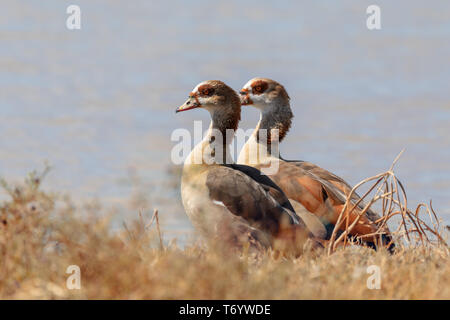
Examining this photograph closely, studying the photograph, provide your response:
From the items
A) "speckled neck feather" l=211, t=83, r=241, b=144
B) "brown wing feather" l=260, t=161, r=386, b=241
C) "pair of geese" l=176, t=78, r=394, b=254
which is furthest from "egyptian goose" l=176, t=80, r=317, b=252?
"brown wing feather" l=260, t=161, r=386, b=241

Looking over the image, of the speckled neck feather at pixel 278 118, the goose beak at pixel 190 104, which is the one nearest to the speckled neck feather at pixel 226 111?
the goose beak at pixel 190 104

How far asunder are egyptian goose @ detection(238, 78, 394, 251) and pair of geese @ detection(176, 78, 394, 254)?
1 centimetres

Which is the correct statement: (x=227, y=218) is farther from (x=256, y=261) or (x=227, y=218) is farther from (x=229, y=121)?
(x=229, y=121)

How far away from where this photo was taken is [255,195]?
24.5ft

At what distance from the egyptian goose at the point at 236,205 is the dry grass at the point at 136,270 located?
1079mm

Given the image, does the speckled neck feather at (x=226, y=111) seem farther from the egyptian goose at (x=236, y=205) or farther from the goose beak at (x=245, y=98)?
the goose beak at (x=245, y=98)

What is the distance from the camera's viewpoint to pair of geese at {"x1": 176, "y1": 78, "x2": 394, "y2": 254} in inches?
288

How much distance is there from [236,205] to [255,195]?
8.6 inches

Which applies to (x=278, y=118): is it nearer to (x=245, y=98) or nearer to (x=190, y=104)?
(x=245, y=98)

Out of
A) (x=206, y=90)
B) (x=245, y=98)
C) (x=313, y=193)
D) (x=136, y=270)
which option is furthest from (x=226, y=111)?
(x=136, y=270)

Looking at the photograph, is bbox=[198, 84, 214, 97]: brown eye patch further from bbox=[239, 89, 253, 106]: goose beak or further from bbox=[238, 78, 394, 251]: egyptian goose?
bbox=[239, 89, 253, 106]: goose beak
